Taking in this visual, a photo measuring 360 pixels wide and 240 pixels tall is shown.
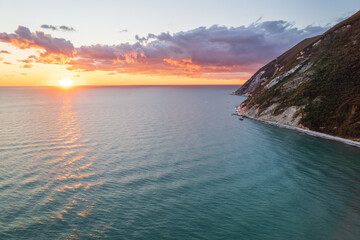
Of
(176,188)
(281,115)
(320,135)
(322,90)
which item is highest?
(322,90)

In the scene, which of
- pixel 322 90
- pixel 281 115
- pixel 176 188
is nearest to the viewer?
pixel 176 188

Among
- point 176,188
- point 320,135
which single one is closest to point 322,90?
point 320,135

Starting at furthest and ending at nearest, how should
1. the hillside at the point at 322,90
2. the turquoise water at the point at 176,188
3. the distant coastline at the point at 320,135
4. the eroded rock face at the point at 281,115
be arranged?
the eroded rock face at the point at 281,115, the hillside at the point at 322,90, the distant coastline at the point at 320,135, the turquoise water at the point at 176,188

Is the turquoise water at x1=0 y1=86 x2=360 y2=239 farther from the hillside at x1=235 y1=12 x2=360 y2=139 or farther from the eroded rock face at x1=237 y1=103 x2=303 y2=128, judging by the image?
the eroded rock face at x1=237 y1=103 x2=303 y2=128

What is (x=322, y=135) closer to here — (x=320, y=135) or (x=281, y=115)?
(x=320, y=135)

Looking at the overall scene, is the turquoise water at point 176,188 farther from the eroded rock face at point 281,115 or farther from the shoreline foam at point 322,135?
the eroded rock face at point 281,115

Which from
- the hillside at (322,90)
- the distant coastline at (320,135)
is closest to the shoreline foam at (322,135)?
the distant coastline at (320,135)

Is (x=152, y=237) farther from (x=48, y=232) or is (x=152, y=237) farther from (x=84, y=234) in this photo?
(x=48, y=232)
